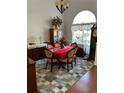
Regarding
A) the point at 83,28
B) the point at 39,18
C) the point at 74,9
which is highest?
the point at 74,9

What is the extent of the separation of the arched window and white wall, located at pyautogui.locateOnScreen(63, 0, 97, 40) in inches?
8.0

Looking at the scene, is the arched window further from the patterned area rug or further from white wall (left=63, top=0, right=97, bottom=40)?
the patterned area rug

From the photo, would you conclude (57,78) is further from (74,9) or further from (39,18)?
(74,9)

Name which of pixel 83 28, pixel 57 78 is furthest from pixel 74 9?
pixel 57 78

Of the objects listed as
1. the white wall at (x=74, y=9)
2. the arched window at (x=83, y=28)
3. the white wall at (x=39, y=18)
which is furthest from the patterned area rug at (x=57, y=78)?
the white wall at (x=74, y=9)

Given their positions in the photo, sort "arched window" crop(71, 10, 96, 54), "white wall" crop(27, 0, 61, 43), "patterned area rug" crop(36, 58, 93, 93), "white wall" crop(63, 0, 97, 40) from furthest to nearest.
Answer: "arched window" crop(71, 10, 96, 54) → "white wall" crop(63, 0, 97, 40) → "white wall" crop(27, 0, 61, 43) → "patterned area rug" crop(36, 58, 93, 93)

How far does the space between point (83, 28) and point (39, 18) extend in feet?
8.25

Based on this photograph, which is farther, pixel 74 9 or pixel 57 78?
pixel 74 9

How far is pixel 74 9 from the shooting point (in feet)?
26.2

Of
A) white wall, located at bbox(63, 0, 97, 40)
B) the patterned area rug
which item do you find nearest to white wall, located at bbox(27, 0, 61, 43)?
white wall, located at bbox(63, 0, 97, 40)

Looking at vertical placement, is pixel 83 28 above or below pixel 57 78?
above

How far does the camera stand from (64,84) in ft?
13.4

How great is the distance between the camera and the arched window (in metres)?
7.63

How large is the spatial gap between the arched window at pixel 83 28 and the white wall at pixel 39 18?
4.64ft
